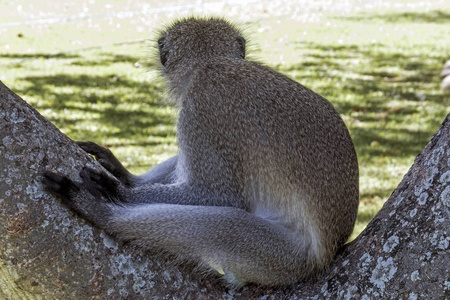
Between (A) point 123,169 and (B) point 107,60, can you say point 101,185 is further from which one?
(B) point 107,60

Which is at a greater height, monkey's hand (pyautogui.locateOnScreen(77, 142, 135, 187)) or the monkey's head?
the monkey's head

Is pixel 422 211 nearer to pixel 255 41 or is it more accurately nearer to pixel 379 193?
pixel 255 41

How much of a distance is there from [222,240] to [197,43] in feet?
4.30

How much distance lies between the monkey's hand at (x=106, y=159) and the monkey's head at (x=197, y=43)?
65 cm

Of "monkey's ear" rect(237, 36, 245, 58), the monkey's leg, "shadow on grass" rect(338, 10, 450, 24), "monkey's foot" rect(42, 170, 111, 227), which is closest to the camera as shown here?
"monkey's foot" rect(42, 170, 111, 227)

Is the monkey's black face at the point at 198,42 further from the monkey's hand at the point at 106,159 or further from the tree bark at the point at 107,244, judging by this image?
the tree bark at the point at 107,244

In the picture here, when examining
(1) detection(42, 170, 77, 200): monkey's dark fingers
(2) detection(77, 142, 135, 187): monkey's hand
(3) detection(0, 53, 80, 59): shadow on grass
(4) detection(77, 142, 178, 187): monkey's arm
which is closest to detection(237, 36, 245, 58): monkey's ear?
(4) detection(77, 142, 178, 187): monkey's arm

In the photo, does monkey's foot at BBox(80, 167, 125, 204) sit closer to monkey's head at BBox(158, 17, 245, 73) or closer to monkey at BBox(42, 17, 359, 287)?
monkey at BBox(42, 17, 359, 287)

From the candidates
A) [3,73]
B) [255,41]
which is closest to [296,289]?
[255,41]

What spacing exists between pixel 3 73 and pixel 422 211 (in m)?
8.88

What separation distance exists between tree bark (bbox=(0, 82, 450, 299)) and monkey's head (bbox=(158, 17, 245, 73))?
4.08ft

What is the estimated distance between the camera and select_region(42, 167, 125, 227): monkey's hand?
206cm

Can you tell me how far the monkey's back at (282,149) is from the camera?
2.61 m

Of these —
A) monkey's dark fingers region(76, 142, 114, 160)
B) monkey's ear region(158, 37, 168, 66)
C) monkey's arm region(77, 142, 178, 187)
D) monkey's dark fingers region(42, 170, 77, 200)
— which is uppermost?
monkey's ear region(158, 37, 168, 66)
